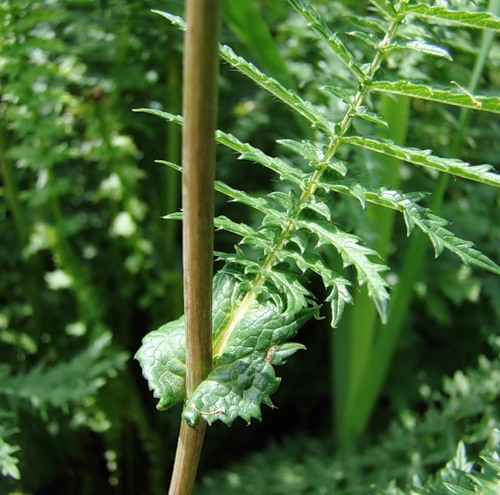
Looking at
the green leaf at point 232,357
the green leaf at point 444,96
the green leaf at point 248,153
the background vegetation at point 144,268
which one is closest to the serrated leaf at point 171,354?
the green leaf at point 232,357

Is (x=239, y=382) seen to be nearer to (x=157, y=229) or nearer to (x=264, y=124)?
(x=157, y=229)

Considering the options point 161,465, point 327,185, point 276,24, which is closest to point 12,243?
point 161,465

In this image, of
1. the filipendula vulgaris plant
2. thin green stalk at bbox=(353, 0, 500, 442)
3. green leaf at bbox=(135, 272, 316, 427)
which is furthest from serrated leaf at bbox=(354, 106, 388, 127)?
thin green stalk at bbox=(353, 0, 500, 442)

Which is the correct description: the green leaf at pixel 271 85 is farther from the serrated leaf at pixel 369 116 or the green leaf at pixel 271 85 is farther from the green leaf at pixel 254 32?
the green leaf at pixel 254 32

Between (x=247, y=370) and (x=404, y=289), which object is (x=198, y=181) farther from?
(x=404, y=289)

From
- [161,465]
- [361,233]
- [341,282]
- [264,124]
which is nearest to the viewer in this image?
[341,282]
